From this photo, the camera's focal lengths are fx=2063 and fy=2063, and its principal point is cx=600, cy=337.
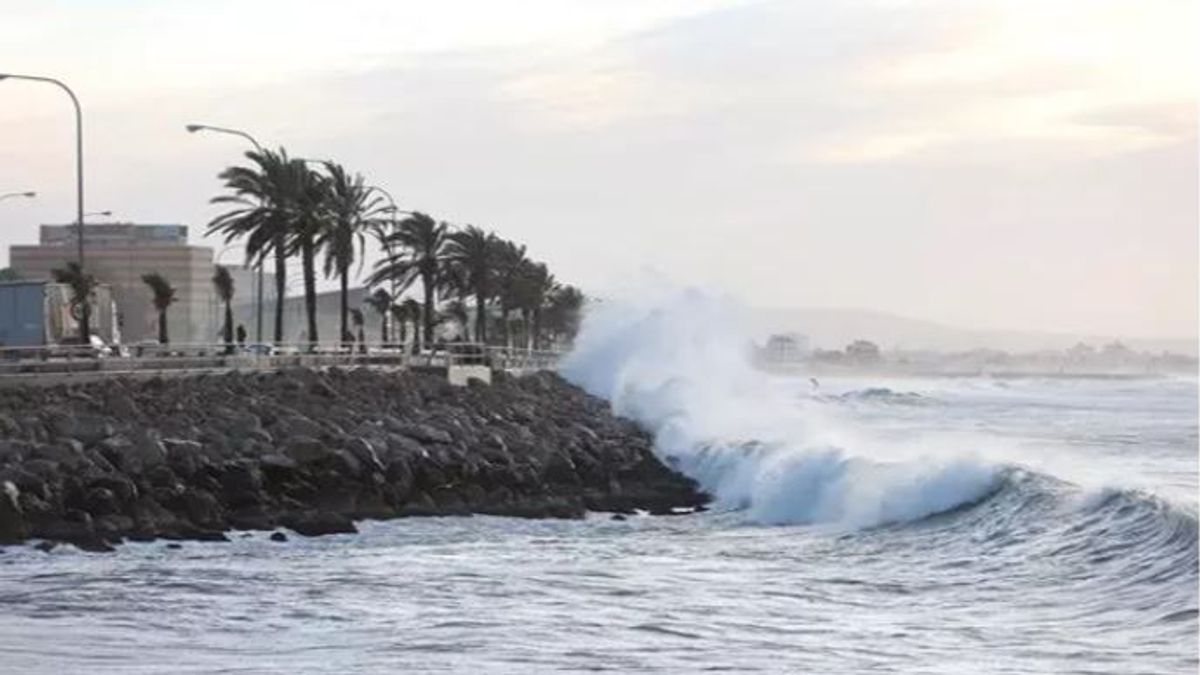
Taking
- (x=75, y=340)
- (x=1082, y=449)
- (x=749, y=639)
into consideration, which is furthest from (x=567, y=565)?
(x=75, y=340)

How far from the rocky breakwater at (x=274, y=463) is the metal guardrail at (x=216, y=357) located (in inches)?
78.1

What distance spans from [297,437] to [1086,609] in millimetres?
16585

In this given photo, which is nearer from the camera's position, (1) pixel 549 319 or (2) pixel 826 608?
(2) pixel 826 608

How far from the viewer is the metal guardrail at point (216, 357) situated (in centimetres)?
4031

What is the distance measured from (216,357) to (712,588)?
92.8 feet

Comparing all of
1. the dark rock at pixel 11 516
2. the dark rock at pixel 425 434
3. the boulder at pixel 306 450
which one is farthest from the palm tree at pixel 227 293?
the dark rock at pixel 11 516

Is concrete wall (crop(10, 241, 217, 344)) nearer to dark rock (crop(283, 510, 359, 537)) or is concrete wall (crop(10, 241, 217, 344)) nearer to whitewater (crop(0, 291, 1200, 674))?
whitewater (crop(0, 291, 1200, 674))

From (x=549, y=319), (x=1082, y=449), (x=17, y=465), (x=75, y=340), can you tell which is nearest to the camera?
(x=17, y=465)

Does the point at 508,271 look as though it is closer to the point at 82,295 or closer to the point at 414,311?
the point at 414,311

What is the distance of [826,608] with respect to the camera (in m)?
18.1

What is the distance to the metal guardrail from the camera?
1587 inches

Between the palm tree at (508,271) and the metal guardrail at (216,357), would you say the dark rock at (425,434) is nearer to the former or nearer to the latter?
the metal guardrail at (216,357)

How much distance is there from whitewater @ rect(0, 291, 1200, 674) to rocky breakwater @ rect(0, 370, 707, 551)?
1.55 meters

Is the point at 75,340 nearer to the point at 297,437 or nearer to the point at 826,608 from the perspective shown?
the point at 297,437
